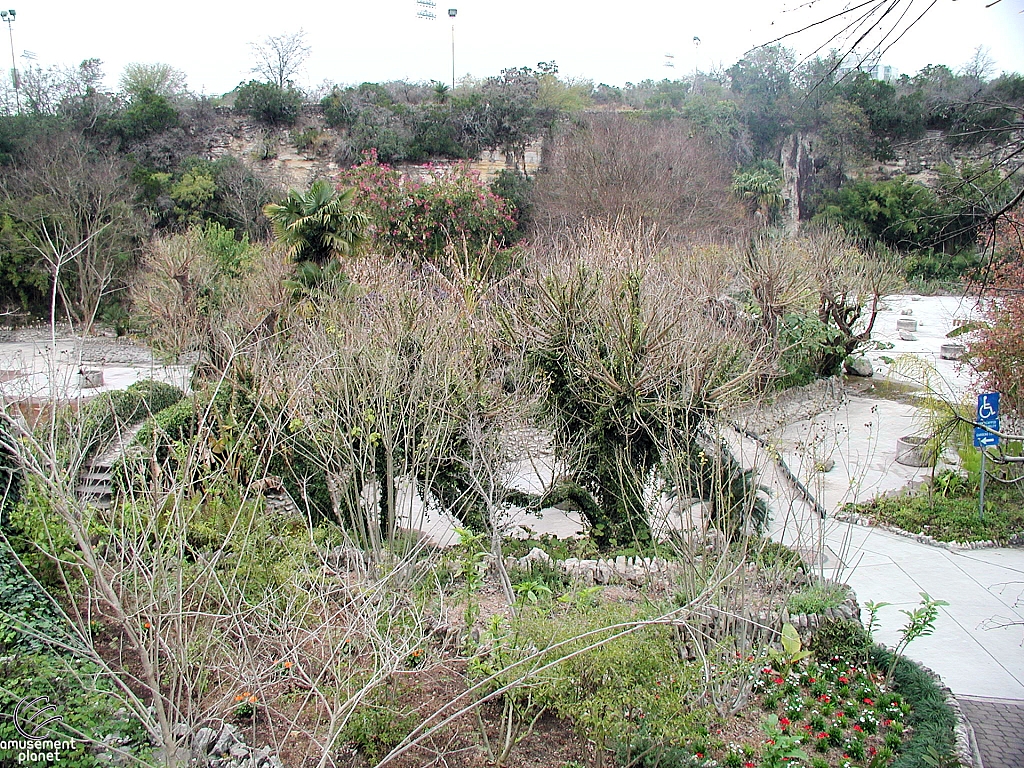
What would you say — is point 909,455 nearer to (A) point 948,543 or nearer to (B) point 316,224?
(A) point 948,543

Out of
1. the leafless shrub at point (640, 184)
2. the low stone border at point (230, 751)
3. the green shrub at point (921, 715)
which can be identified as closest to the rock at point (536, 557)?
the green shrub at point (921, 715)

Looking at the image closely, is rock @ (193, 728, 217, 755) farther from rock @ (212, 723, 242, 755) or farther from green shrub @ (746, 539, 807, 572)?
green shrub @ (746, 539, 807, 572)

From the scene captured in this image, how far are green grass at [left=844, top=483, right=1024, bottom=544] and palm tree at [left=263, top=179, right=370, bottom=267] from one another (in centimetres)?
851

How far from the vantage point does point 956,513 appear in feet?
30.7

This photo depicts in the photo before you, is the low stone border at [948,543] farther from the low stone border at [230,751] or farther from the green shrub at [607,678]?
the low stone border at [230,751]

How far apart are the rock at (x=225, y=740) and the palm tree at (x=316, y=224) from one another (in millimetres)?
8488

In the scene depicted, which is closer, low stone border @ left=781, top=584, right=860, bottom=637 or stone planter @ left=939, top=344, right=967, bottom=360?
low stone border @ left=781, top=584, right=860, bottom=637

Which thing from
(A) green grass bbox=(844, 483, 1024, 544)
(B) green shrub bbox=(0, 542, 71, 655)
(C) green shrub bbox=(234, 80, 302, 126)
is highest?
(C) green shrub bbox=(234, 80, 302, 126)

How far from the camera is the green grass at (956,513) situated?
899 centimetres

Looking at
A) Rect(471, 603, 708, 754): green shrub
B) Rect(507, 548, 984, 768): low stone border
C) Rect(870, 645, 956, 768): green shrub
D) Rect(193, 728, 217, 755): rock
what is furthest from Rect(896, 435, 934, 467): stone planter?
Rect(193, 728, 217, 755): rock

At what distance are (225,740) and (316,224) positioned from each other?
28.5 ft

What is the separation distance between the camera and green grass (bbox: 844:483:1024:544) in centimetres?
899

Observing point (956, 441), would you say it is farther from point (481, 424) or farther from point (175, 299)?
point (175, 299)

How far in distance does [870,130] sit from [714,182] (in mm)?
16311
